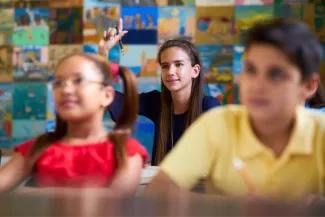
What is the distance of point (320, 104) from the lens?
47.7 inches

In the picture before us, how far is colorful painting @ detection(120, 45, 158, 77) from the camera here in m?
2.17

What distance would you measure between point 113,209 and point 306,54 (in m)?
0.30

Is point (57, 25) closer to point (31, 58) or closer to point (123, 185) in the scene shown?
point (31, 58)

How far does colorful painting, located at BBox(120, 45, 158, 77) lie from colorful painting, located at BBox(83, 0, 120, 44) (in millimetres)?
175

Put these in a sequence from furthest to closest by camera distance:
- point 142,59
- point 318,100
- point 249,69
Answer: point 142,59
point 318,100
point 249,69

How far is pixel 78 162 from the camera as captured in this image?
27.7 inches

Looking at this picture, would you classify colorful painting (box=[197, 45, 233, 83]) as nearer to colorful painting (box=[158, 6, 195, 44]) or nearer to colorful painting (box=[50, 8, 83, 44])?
colorful painting (box=[158, 6, 195, 44])

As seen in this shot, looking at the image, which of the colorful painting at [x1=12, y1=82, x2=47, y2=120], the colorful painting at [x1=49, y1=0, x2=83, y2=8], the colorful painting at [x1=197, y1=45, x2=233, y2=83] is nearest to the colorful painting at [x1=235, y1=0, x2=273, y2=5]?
the colorful painting at [x1=197, y1=45, x2=233, y2=83]

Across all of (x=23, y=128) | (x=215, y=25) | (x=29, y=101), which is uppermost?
(x=215, y=25)

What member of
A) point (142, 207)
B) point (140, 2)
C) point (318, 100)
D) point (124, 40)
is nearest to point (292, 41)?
point (142, 207)

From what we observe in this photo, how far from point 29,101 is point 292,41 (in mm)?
1899

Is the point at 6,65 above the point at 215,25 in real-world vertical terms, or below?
below

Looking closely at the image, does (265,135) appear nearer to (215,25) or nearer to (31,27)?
(215,25)

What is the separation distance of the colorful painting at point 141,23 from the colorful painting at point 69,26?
0.23m
